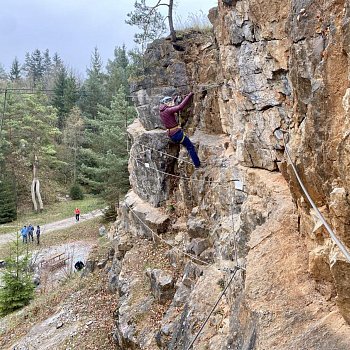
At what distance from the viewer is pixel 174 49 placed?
1200cm

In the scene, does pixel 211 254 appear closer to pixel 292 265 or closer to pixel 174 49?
pixel 292 265

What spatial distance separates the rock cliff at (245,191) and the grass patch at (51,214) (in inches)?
569

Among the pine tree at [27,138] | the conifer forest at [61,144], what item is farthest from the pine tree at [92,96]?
the pine tree at [27,138]

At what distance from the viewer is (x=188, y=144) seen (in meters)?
9.66

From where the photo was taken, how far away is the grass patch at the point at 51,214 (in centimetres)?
2727

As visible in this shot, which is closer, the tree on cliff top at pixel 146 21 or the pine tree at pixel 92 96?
the tree on cliff top at pixel 146 21

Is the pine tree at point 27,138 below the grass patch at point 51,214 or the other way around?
the other way around

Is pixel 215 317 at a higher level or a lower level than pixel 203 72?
lower

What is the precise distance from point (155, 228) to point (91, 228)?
47.7ft

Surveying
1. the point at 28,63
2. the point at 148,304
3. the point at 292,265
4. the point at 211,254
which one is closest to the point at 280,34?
the point at 292,265

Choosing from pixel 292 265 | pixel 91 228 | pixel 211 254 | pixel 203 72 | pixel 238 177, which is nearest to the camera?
pixel 292 265

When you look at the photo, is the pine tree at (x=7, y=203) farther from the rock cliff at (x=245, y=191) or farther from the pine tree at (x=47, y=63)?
the pine tree at (x=47, y=63)

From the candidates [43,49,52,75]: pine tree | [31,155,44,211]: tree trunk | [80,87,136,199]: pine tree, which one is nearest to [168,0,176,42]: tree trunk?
[80,87,136,199]: pine tree

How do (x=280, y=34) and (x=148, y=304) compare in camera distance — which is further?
(x=148, y=304)
